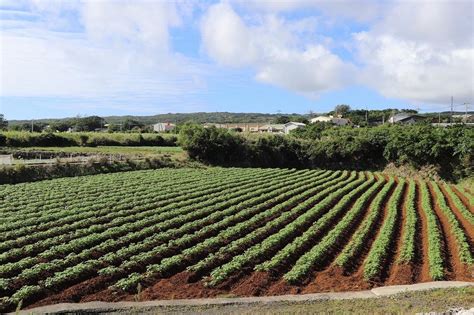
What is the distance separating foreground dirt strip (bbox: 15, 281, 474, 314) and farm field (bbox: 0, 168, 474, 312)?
51cm

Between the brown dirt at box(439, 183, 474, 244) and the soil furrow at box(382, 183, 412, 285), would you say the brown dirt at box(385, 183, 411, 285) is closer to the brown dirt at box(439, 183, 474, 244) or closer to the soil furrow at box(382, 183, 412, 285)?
the soil furrow at box(382, 183, 412, 285)

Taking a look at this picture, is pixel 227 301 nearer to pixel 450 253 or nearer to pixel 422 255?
pixel 422 255

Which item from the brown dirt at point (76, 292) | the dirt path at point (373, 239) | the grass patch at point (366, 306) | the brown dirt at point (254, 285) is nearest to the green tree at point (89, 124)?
the dirt path at point (373, 239)

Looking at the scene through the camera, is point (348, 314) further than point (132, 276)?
No

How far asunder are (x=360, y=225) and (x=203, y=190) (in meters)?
11.5

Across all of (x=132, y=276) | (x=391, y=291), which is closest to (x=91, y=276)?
(x=132, y=276)

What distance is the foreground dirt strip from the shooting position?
11562mm

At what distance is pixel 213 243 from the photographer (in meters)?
16.9

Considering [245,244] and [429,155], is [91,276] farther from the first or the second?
[429,155]

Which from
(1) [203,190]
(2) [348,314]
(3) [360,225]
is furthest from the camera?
(1) [203,190]

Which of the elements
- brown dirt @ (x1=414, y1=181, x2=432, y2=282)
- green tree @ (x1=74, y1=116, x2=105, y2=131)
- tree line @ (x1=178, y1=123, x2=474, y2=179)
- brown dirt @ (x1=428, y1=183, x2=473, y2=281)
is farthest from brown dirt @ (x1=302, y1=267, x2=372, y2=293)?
green tree @ (x1=74, y1=116, x2=105, y2=131)

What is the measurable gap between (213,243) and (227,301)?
485cm

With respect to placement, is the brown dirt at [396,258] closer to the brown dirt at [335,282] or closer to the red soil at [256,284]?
the red soil at [256,284]

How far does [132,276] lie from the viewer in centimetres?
1355
